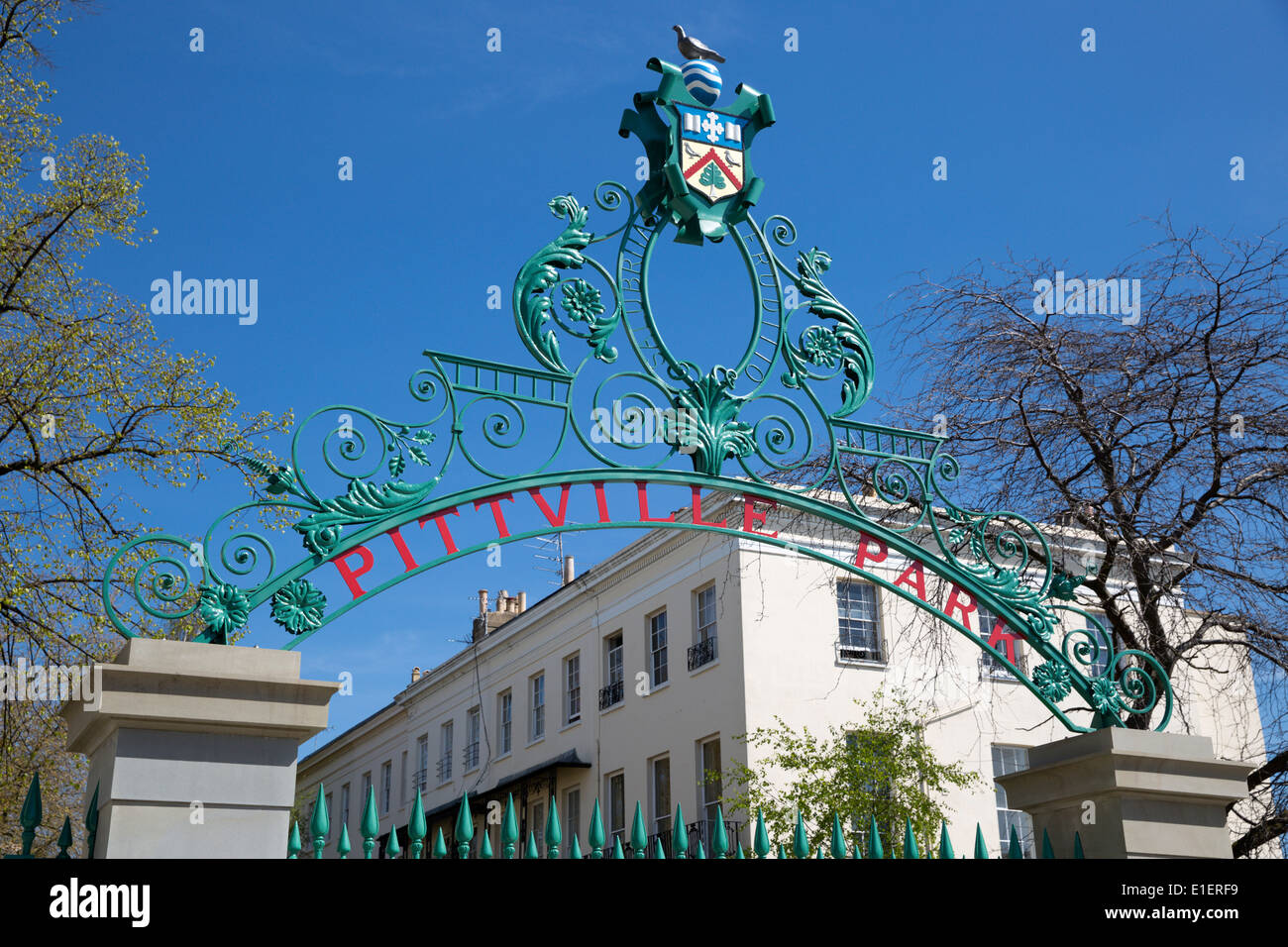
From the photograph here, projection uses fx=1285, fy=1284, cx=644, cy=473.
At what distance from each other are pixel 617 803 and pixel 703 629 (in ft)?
14.2

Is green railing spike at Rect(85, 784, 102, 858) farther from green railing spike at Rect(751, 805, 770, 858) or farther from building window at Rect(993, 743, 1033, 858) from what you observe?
building window at Rect(993, 743, 1033, 858)

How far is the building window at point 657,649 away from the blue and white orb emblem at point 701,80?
19318 millimetres

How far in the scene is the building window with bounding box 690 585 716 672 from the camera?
24.3m

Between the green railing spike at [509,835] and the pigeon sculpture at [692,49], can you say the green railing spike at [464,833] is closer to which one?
the green railing spike at [509,835]

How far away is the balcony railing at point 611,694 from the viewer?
26781mm

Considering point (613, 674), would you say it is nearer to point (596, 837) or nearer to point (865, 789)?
point (865, 789)

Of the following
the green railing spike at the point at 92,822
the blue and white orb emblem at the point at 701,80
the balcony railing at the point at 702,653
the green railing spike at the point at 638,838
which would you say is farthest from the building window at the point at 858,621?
the green railing spike at the point at 92,822

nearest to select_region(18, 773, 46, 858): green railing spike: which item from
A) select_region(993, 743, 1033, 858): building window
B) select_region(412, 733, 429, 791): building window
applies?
select_region(993, 743, 1033, 858): building window

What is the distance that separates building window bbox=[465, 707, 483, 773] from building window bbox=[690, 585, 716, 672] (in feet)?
31.7

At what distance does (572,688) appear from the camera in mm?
29094

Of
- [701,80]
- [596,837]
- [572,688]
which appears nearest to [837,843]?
[596,837]

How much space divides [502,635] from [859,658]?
1110 centimetres

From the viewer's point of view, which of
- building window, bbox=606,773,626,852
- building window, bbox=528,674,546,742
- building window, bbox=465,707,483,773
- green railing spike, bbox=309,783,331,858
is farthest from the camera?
building window, bbox=465,707,483,773
